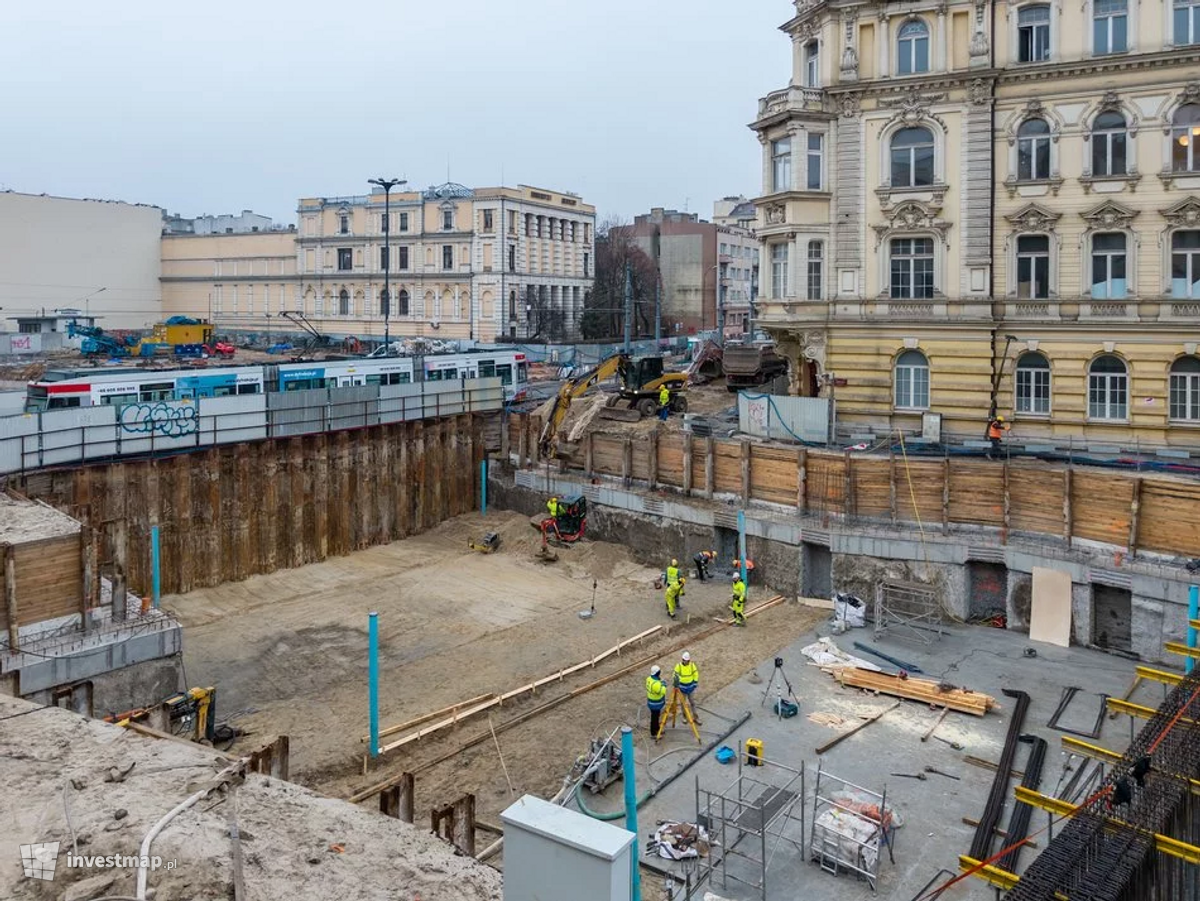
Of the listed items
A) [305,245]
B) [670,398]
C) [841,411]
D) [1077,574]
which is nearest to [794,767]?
[1077,574]

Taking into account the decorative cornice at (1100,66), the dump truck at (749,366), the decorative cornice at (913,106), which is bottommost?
the dump truck at (749,366)

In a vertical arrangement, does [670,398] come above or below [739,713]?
above

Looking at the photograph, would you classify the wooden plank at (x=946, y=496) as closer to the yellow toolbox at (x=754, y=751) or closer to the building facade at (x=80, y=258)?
the yellow toolbox at (x=754, y=751)

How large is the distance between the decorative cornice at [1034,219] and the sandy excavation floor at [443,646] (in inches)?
573

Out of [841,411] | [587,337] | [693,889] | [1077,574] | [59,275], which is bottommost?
[693,889]

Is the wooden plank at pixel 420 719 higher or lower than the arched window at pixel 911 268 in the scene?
lower

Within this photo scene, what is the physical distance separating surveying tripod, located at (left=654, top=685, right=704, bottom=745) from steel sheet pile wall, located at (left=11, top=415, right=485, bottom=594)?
12.8 m

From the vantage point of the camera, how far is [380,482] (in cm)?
3175

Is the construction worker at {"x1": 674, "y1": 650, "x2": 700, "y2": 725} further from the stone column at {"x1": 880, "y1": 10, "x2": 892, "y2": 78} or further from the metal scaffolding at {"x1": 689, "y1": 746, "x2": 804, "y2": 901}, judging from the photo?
the stone column at {"x1": 880, "y1": 10, "x2": 892, "y2": 78}

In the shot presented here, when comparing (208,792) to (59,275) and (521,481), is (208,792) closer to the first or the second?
(521,481)

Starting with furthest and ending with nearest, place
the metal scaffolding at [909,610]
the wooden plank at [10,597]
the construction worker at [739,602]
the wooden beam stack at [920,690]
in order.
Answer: the construction worker at [739,602]
the metal scaffolding at [909,610]
the wooden beam stack at [920,690]
the wooden plank at [10,597]

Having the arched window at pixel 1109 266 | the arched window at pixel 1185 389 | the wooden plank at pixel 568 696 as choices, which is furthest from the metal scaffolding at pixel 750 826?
the arched window at pixel 1109 266

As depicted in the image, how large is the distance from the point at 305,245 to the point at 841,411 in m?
59.0

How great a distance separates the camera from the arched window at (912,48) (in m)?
31.2
